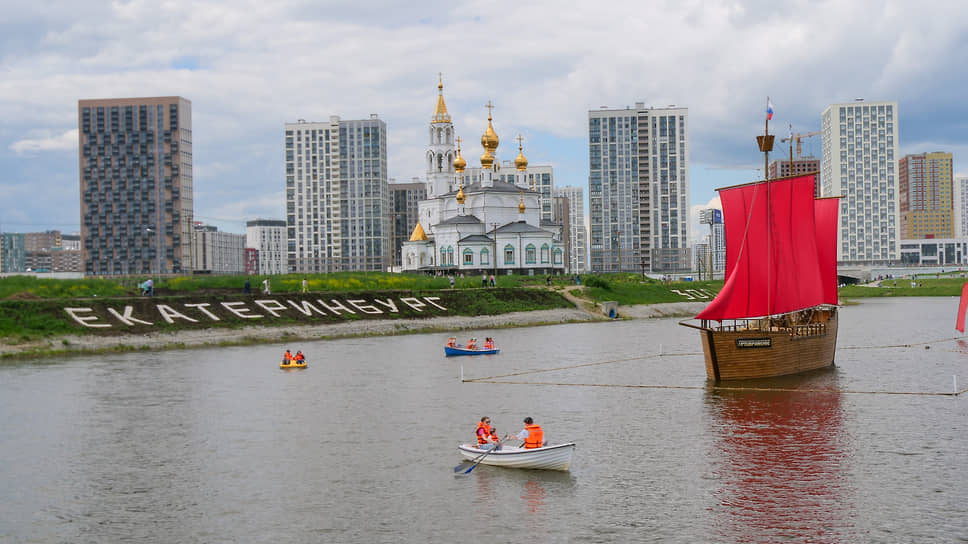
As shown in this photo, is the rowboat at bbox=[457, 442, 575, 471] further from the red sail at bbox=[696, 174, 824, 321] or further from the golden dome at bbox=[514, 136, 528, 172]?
the golden dome at bbox=[514, 136, 528, 172]

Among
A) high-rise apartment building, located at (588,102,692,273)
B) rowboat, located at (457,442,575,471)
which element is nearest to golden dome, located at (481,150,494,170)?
high-rise apartment building, located at (588,102,692,273)

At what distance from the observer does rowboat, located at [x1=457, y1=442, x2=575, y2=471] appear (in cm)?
2416

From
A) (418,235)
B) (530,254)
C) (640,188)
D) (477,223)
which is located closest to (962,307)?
(530,254)

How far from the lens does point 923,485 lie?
2256 cm

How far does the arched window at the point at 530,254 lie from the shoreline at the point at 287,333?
2979 cm

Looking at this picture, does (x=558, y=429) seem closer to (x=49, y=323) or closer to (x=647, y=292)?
(x=49, y=323)

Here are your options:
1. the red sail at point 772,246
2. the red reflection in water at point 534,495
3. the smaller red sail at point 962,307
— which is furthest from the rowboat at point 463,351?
the smaller red sail at point 962,307

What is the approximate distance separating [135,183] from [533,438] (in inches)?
6498

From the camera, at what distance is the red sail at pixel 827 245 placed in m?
51.9

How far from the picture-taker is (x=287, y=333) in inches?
2525

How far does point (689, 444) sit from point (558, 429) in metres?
4.76

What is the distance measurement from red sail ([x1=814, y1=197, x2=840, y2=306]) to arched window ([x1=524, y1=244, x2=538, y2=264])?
65.4 meters

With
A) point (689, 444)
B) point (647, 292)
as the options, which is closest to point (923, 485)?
point (689, 444)

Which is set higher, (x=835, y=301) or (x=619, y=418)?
(x=835, y=301)
